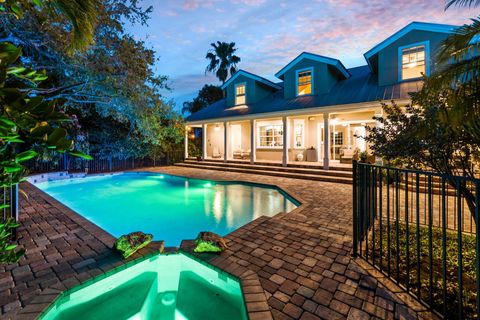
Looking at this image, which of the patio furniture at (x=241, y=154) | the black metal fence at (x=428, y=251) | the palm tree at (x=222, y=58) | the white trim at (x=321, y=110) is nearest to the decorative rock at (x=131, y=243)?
the black metal fence at (x=428, y=251)

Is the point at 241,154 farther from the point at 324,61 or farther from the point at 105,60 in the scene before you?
the point at 105,60

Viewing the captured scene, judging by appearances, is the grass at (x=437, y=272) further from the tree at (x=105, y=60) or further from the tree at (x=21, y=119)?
the tree at (x=105, y=60)

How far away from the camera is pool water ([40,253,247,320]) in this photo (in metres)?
2.86

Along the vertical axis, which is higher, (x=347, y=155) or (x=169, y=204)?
(x=347, y=155)

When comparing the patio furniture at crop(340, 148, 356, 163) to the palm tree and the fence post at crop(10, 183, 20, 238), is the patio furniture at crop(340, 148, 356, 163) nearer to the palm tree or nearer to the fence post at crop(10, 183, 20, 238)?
the fence post at crop(10, 183, 20, 238)

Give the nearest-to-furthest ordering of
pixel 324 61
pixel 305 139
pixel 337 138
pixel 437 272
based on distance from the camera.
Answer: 1. pixel 437 272
2. pixel 324 61
3. pixel 337 138
4. pixel 305 139

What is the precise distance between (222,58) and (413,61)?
21.2m

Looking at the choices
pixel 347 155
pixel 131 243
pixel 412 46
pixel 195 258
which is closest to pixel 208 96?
pixel 347 155

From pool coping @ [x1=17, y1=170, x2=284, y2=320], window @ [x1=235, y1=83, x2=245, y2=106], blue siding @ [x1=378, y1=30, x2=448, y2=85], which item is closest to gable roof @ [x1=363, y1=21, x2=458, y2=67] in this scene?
blue siding @ [x1=378, y1=30, x2=448, y2=85]

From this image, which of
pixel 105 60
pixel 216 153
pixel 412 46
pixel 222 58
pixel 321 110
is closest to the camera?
pixel 105 60

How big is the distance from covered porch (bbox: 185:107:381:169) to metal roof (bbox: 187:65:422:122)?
63 cm

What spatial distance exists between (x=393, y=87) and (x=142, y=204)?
40.5 ft

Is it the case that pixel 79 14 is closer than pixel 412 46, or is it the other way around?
Answer: pixel 79 14

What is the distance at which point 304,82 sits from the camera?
13680 millimetres
